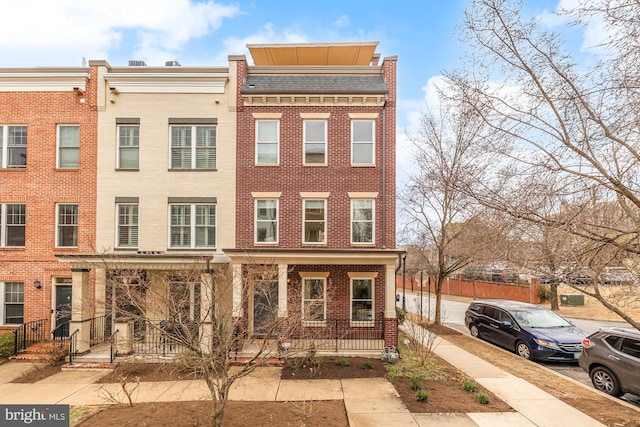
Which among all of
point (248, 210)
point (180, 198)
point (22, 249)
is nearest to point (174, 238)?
point (180, 198)

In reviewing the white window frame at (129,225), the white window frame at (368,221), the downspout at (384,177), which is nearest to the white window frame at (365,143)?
the downspout at (384,177)

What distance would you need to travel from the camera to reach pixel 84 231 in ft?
46.8

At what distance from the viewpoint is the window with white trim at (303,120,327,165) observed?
1419 cm

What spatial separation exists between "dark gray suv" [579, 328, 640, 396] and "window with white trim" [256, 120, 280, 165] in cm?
1117

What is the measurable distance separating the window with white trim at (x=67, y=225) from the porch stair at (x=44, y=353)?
369 centimetres

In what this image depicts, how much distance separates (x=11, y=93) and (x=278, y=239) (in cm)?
1166

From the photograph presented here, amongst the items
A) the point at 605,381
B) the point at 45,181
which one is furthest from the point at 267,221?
the point at 605,381

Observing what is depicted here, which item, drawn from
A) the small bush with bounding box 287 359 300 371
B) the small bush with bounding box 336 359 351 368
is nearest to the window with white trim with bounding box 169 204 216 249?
the small bush with bounding box 287 359 300 371

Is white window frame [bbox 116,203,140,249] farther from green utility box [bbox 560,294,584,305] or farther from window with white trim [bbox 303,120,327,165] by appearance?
green utility box [bbox 560,294,584,305]

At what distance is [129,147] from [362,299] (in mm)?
10447

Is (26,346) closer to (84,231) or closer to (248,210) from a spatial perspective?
(84,231)

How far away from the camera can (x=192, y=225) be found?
46.7 feet

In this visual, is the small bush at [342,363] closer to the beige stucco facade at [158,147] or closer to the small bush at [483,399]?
the small bush at [483,399]

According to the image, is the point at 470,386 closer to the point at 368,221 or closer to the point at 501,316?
the point at 368,221
